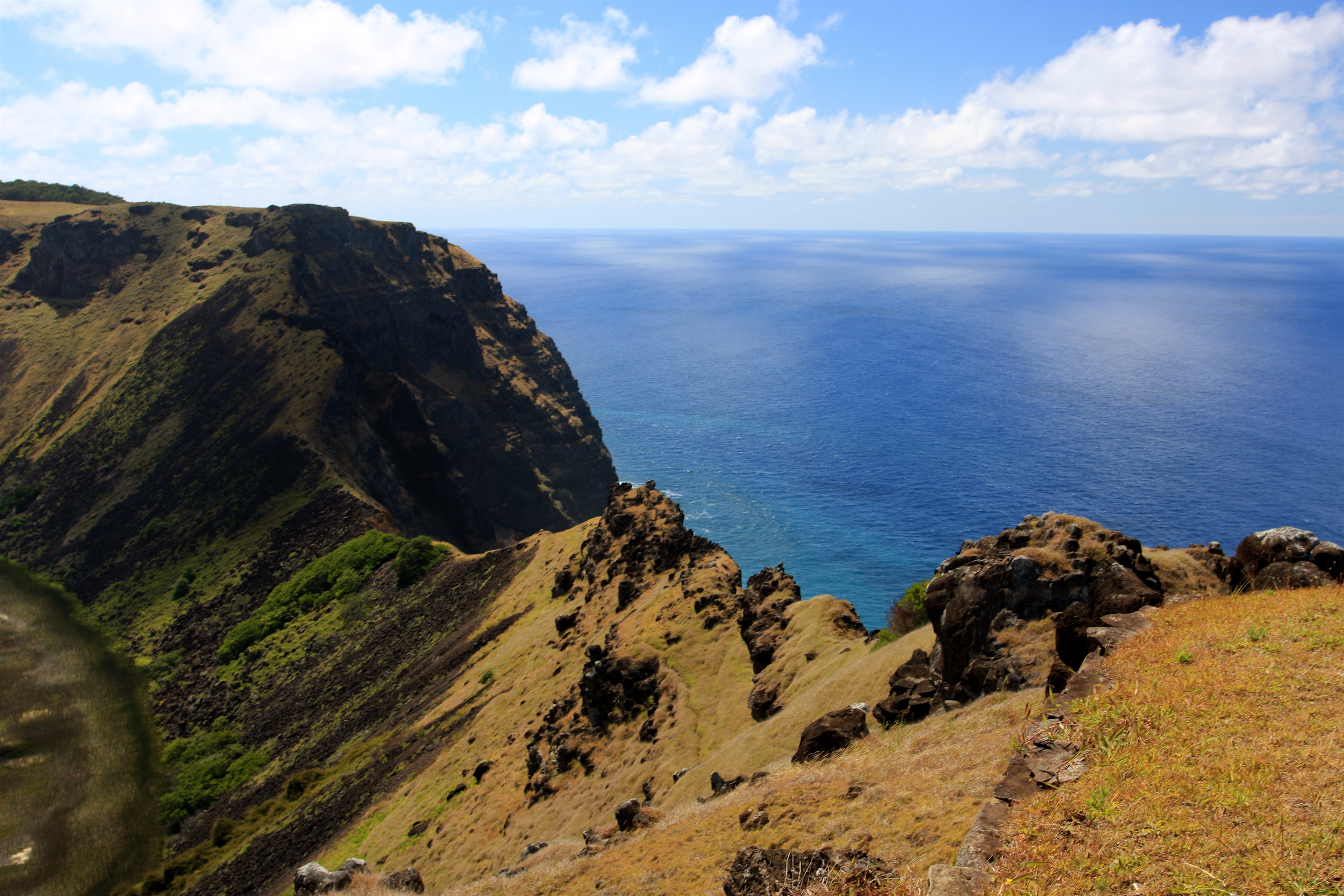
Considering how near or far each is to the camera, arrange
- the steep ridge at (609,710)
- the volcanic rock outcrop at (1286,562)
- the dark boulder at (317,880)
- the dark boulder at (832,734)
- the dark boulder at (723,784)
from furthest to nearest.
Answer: the steep ridge at (609,710) → the dark boulder at (317,880) → the dark boulder at (723,784) → the dark boulder at (832,734) → the volcanic rock outcrop at (1286,562)

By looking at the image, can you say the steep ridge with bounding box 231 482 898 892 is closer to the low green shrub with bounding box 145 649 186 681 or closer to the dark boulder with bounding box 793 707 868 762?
the dark boulder with bounding box 793 707 868 762

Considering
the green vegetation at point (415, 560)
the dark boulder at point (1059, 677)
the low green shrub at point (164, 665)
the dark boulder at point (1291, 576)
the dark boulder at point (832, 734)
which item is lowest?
the low green shrub at point (164, 665)

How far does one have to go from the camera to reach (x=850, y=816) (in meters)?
16.2

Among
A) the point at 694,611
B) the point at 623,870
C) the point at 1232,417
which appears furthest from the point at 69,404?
the point at 1232,417

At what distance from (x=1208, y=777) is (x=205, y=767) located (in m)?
71.3

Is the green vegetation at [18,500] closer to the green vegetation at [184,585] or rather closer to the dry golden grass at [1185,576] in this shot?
the green vegetation at [184,585]

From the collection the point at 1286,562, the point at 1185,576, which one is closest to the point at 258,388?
the point at 1185,576

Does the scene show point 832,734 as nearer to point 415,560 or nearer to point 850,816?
point 850,816

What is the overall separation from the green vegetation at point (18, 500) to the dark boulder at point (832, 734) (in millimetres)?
127339

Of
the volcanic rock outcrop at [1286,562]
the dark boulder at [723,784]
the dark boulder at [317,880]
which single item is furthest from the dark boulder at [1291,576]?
the dark boulder at [317,880]

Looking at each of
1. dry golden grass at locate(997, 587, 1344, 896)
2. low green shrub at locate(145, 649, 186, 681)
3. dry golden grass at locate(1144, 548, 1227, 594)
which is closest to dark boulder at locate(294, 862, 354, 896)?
dry golden grass at locate(997, 587, 1344, 896)

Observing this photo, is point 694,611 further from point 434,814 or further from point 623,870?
point 623,870

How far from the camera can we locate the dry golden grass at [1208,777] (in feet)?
33.4

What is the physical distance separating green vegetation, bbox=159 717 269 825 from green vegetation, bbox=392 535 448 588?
20.0m
